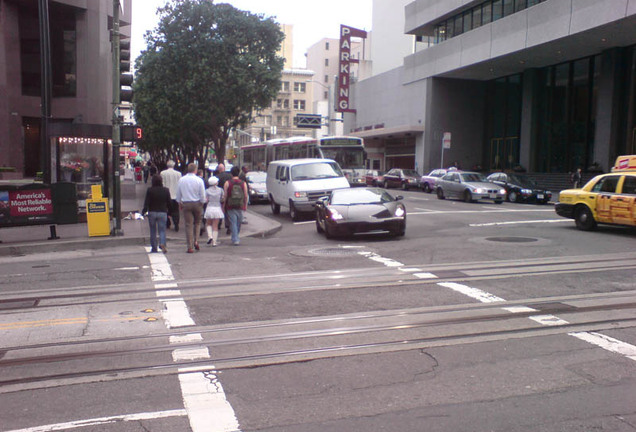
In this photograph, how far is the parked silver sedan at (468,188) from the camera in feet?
86.8

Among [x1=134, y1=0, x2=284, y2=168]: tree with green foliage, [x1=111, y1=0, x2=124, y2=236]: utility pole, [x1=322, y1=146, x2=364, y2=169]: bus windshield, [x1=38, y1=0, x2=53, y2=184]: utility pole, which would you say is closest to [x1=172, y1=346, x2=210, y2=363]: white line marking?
[x1=111, y1=0, x2=124, y2=236]: utility pole

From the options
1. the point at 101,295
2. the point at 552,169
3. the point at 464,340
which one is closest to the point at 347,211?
the point at 101,295

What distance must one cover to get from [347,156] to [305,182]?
1126 cm

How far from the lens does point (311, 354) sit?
5.54 meters

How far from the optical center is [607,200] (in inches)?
558

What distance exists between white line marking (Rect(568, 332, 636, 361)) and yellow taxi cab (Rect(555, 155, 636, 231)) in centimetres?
872

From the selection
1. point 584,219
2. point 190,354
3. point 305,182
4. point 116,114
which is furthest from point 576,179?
point 190,354

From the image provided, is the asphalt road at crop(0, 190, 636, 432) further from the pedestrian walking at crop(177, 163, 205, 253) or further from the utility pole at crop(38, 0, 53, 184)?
the utility pole at crop(38, 0, 53, 184)

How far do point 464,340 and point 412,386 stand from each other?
1397 mm

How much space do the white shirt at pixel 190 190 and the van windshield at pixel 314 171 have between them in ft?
25.3

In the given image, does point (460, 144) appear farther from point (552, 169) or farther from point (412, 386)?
point (412, 386)

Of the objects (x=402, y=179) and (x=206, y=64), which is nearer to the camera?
(x=206, y=64)

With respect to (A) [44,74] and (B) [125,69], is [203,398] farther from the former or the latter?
(A) [44,74]

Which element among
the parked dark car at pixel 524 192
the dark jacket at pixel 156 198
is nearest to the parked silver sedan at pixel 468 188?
the parked dark car at pixel 524 192
